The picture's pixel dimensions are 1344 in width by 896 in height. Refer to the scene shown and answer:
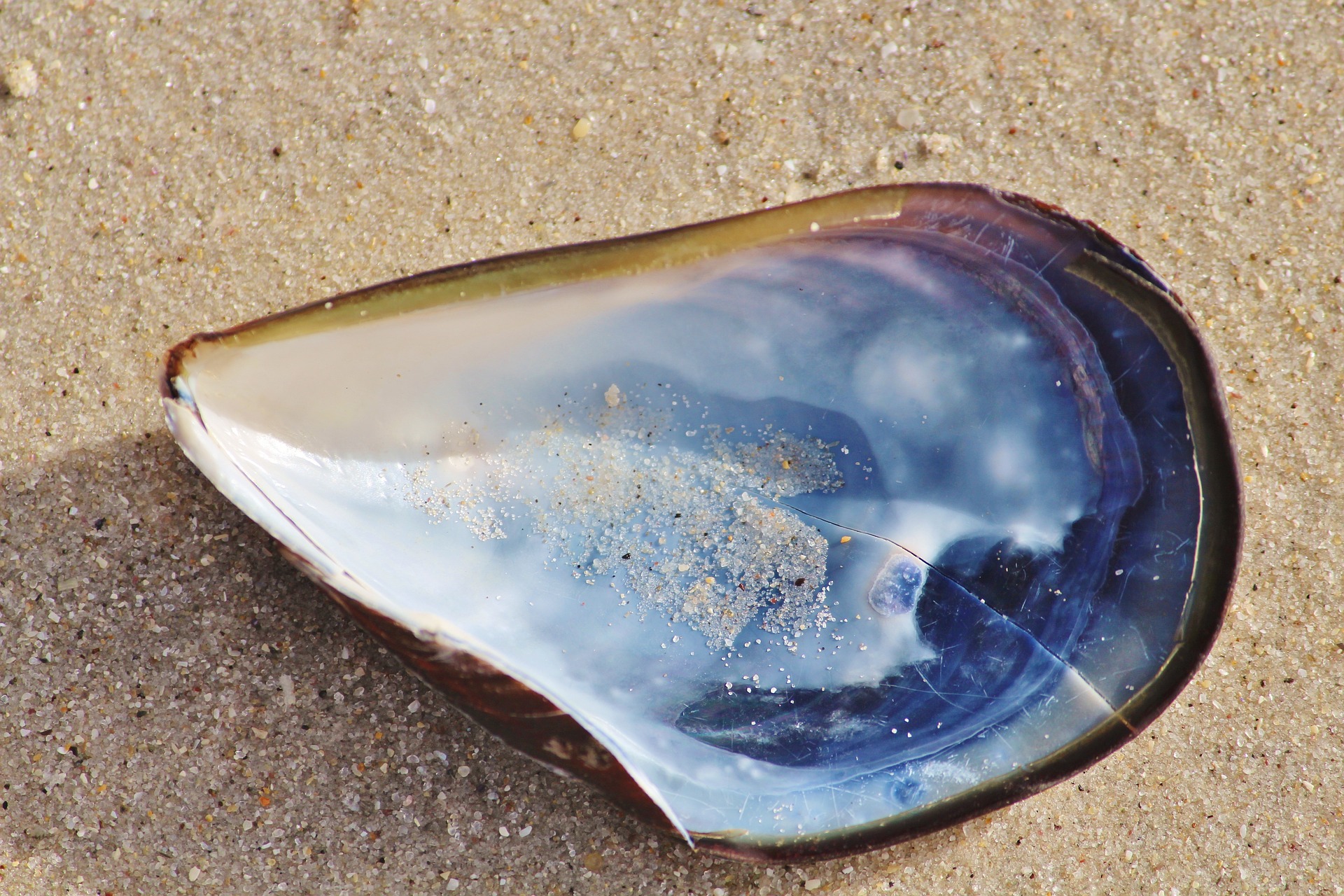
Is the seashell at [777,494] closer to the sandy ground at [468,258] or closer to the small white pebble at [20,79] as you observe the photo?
the sandy ground at [468,258]

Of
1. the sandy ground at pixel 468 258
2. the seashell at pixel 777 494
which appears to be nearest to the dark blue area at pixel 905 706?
the seashell at pixel 777 494

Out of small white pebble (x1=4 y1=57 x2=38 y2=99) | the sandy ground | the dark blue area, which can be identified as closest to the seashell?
the dark blue area

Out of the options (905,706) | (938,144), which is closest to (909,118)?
(938,144)

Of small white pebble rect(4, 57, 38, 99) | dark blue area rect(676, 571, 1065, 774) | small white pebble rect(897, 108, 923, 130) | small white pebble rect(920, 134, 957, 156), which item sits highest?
small white pebble rect(897, 108, 923, 130)

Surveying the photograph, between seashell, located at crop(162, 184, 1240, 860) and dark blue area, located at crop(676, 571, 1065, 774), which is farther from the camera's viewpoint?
dark blue area, located at crop(676, 571, 1065, 774)

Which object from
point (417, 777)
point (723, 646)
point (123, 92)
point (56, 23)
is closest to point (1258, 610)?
point (723, 646)

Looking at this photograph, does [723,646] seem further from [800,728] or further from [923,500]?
[923,500]

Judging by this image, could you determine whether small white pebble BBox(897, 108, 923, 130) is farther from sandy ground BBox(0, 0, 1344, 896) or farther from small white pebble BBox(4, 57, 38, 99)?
small white pebble BBox(4, 57, 38, 99)
